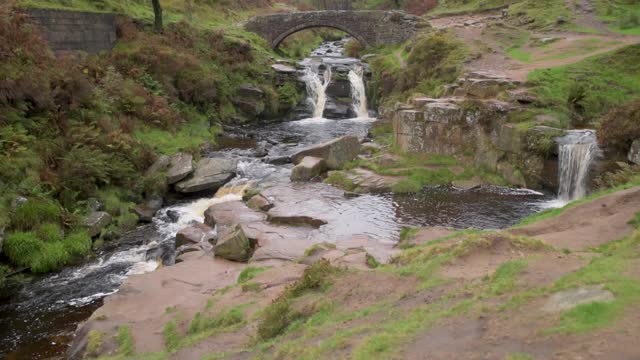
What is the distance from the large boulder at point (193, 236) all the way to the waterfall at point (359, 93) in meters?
19.3

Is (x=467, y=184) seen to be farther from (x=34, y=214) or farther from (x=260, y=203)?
(x=34, y=214)

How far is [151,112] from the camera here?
24.6 m

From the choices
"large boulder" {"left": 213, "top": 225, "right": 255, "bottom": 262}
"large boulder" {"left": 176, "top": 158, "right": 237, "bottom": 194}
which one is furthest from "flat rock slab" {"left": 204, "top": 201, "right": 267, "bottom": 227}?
"large boulder" {"left": 176, "top": 158, "right": 237, "bottom": 194}

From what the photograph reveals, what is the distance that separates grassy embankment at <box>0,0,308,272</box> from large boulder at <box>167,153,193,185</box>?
56cm

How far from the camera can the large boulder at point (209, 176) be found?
66.4 ft

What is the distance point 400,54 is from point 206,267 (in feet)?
92.6

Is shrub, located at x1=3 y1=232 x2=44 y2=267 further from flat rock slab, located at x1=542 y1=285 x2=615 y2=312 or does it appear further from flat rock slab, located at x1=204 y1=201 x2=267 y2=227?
flat rock slab, located at x1=542 y1=285 x2=615 y2=312

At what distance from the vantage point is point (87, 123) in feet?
67.7

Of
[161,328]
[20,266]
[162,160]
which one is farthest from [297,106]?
[161,328]

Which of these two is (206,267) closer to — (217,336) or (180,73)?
(217,336)

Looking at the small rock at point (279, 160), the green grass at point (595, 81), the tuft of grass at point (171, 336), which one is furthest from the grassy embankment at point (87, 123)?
the green grass at point (595, 81)

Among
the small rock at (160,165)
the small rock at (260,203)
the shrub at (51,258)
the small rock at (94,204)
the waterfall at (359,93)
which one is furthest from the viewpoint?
the waterfall at (359,93)

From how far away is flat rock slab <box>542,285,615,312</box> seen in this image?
5699mm

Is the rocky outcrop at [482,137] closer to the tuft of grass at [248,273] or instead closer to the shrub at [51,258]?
the tuft of grass at [248,273]
